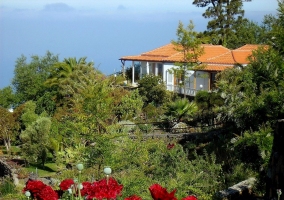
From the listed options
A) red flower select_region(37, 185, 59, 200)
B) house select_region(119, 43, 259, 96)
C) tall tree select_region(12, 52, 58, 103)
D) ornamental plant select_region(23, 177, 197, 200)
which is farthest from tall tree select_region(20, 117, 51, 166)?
red flower select_region(37, 185, 59, 200)

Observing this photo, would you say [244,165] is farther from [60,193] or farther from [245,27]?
[245,27]

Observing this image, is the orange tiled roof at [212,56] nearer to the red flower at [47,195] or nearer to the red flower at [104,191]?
the red flower at [47,195]

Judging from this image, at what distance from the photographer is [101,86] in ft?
34.2

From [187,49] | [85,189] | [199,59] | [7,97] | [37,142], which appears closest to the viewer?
[85,189]

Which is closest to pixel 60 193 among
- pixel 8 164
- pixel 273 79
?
pixel 273 79

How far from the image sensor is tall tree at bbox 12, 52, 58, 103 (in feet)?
151

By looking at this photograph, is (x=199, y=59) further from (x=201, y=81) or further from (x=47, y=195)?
(x=47, y=195)

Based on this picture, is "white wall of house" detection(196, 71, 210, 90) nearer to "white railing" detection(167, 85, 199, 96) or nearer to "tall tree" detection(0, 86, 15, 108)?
"white railing" detection(167, 85, 199, 96)

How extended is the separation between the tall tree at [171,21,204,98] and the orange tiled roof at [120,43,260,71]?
3.15 feet

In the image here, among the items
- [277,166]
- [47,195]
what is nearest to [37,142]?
[277,166]

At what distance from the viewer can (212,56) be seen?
41062 millimetres

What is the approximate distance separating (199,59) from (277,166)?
3343 cm

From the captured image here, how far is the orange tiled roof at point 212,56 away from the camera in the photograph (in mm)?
38625

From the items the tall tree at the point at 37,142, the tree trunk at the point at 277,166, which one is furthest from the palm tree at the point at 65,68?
the tree trunk at the point at 277,166
